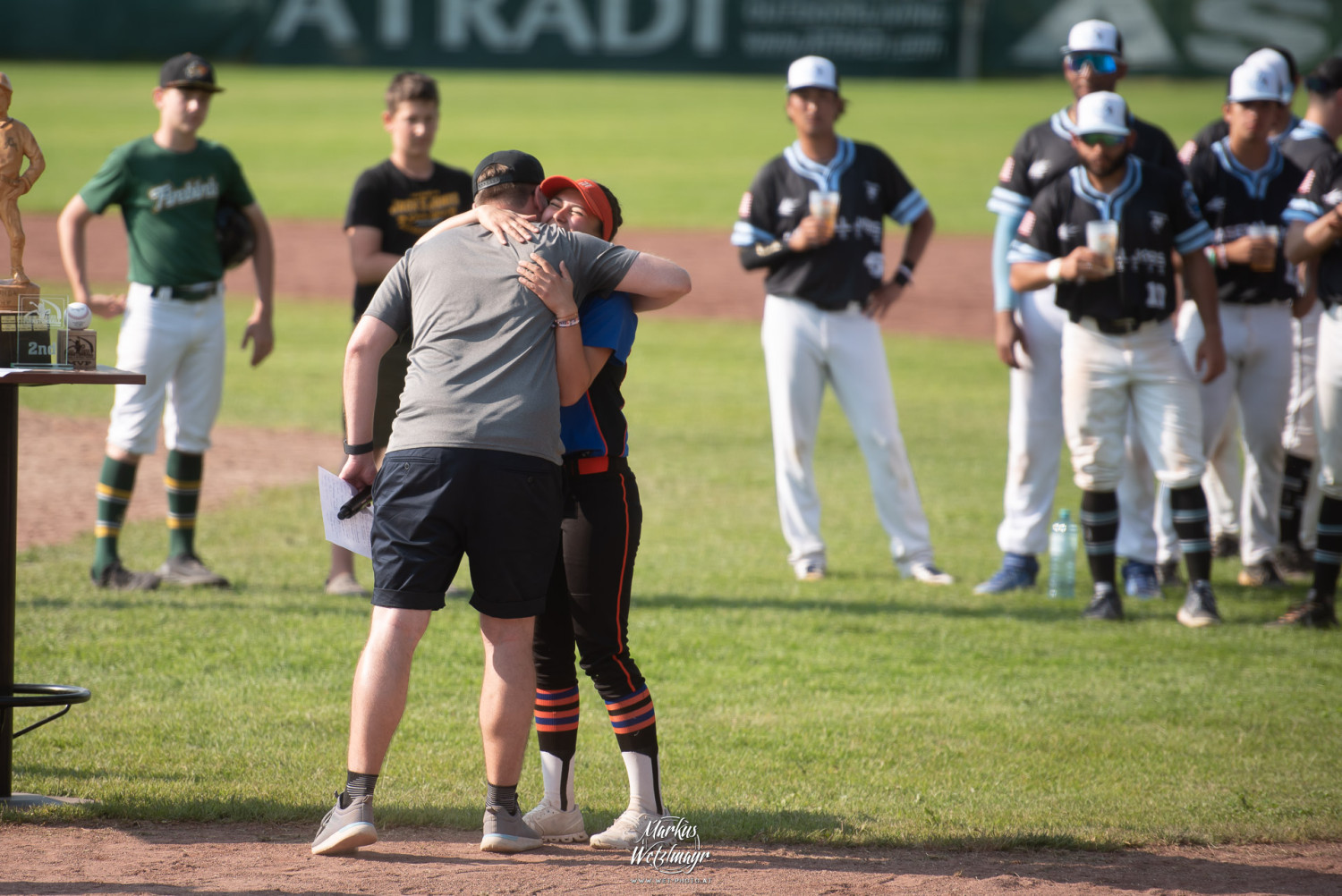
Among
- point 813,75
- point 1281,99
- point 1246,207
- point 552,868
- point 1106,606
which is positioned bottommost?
point 552,868

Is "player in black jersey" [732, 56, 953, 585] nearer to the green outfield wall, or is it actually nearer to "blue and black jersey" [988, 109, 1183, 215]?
"blue and black jersey" [988, 109, 1183, 215]

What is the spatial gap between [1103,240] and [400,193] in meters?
3.41

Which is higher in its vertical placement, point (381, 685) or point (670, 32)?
point (670, 32)

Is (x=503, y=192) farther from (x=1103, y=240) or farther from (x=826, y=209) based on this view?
(x=826, y=209)

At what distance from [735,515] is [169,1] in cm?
3491

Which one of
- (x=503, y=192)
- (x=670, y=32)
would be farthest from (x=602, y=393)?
(x=670, y=32)

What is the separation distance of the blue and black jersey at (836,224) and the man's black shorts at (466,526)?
13.1 feet

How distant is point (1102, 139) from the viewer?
21.4 ft

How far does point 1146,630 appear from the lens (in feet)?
22.5

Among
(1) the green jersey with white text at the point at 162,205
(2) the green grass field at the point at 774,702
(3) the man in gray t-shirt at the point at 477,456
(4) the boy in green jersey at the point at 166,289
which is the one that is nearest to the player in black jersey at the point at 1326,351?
(2) the green grass field at the point at 774,702

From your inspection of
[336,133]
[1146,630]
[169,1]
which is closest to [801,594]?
[1146,630]

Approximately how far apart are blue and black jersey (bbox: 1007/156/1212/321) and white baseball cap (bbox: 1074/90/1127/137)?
35 centimetres

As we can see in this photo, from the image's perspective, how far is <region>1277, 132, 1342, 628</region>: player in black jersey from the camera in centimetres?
657

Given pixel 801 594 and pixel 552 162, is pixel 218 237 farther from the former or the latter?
pixel 552 162
